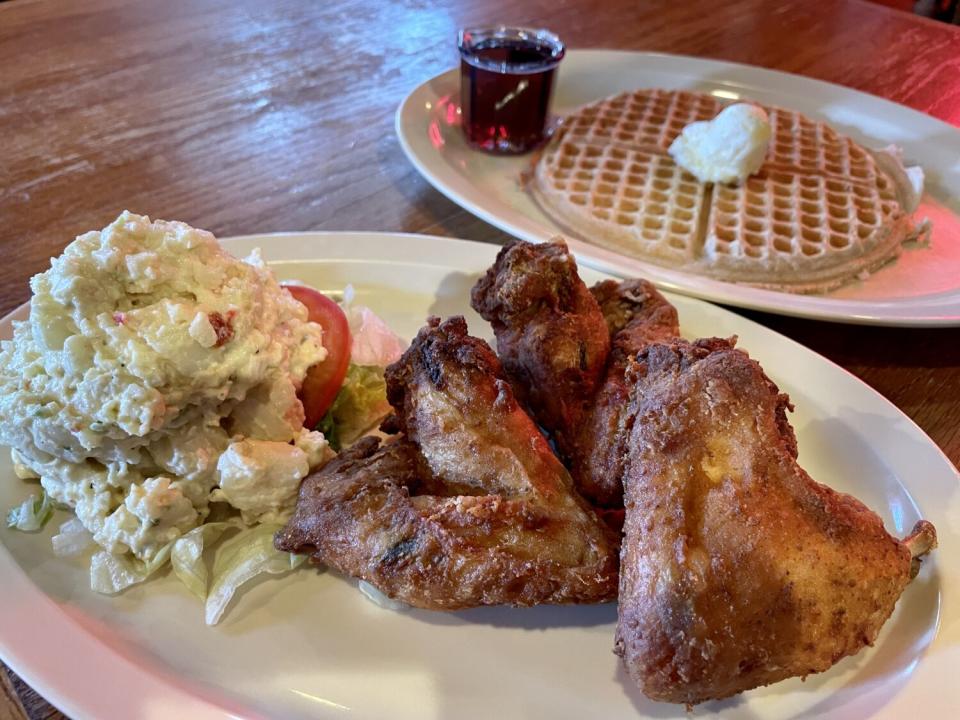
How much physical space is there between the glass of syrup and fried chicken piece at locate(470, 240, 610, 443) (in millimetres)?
1401

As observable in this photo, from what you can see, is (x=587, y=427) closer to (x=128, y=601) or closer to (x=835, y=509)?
(x=835, y=509)

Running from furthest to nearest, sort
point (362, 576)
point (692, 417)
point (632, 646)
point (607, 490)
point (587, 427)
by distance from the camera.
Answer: point (587, 427), point (607, 490), point (362, 576), point (692, 417), point (632, 646)

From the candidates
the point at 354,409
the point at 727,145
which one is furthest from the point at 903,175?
the point at 354,409

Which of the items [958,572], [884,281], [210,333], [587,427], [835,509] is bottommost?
[884,281]

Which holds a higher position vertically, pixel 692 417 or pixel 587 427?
pixel 692 417

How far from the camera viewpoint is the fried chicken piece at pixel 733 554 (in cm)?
119

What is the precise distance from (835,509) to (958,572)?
453 millimetres

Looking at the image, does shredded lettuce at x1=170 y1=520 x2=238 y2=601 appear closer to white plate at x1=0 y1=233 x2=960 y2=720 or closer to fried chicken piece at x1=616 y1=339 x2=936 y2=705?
white plate at x1=0 y1=233 x2=960 y2=720

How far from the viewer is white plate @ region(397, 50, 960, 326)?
2.24 metres

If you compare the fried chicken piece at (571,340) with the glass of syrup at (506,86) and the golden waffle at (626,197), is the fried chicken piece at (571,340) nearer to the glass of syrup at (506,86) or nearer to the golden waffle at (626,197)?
the golden waffle at (626,197)

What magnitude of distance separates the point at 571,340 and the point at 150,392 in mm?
982

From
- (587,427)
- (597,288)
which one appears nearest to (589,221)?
(597,288)

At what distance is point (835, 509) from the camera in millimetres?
1316

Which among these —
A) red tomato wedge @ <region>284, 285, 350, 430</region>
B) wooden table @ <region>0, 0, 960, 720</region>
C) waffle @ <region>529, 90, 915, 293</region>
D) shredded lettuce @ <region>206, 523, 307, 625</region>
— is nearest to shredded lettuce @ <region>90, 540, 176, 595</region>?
shredded lettuce @ <region>206, 523, 307, 625</region>
